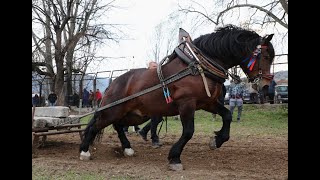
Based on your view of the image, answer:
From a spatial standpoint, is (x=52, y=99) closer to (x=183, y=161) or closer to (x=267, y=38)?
(x=183, y=161)

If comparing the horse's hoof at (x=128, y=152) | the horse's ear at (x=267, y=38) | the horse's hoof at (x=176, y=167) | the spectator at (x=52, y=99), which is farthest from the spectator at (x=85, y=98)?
the horse's ear at (x=267, y=38)

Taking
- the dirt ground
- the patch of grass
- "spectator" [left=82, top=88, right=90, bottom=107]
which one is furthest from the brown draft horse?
"spectator" [left=82, top=88, right=90, bottom=107]

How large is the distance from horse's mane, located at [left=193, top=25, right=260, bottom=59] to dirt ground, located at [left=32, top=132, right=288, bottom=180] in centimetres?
188

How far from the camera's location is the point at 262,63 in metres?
6.20

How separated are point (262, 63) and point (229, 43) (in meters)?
0.65

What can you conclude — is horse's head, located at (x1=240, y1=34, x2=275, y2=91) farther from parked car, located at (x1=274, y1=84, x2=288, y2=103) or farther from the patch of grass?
parked car, located at (x1=274, y1=84, x2=288, y2=103)

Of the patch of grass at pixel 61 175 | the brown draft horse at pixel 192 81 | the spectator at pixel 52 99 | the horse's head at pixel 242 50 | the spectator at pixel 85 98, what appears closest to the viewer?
the patch of grass at pixel 61 175

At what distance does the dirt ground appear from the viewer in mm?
5594

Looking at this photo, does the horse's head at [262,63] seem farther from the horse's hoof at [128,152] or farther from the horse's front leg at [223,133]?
the horse's hoof at [128,152]

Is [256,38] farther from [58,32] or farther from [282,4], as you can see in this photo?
[58,32]

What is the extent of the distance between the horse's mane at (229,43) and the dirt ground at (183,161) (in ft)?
6.15

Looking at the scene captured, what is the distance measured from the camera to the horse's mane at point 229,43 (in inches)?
250

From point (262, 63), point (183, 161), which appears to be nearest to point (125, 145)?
point (183, 161)
